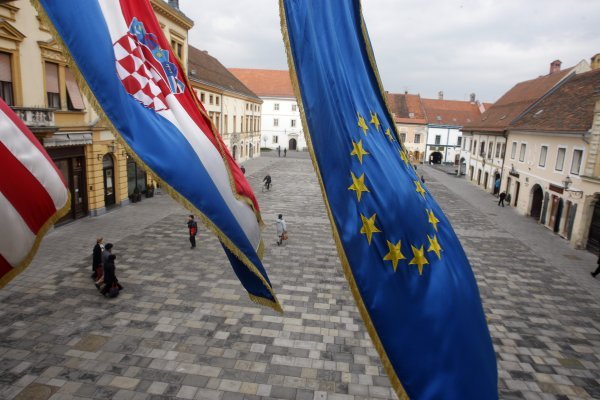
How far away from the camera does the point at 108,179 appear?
Answer: 22.6 metres

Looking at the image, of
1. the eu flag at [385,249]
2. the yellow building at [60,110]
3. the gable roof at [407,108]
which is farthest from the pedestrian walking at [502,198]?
the gable roof at [407,108]

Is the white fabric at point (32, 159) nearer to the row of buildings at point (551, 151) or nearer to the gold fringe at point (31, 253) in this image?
the gold fringe at point (31, 253)

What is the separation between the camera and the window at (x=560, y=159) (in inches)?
915

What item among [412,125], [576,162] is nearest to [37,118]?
[576,162]

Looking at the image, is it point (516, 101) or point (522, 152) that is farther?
point (516, 101)

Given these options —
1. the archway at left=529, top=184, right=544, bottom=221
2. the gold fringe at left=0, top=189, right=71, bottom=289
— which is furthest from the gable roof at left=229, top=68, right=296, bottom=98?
the gold fringe at left=0, top=189, right=71, bottom=289

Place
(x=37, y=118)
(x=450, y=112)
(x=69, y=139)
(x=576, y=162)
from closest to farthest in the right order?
(x=37, y=118) → (x=69, y=139) → (x=576, y=162) → (x=450, y=112)

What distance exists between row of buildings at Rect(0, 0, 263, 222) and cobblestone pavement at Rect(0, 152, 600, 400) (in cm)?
334

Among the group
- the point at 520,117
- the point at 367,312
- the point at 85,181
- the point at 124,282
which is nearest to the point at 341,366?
the point at 367,312

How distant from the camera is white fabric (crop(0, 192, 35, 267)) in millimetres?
3963

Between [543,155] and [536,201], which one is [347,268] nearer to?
[543,155]

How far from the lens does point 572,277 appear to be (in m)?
15.6

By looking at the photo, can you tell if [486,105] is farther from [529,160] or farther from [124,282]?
[124,282]

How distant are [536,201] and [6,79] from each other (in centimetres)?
2961
